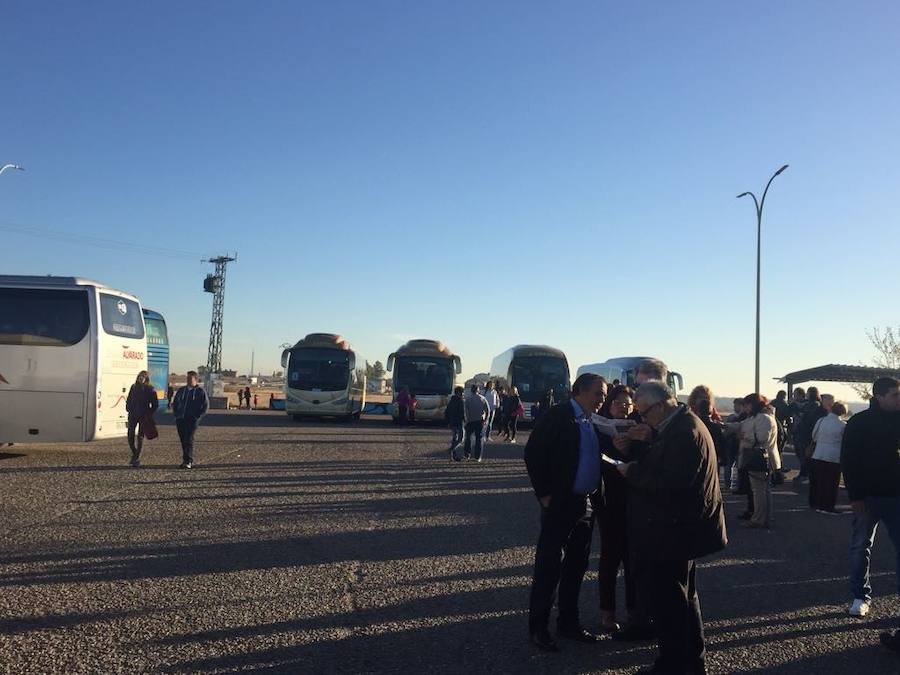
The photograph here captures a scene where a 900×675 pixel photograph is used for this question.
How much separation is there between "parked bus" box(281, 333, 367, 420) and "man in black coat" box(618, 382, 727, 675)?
28.7 meters

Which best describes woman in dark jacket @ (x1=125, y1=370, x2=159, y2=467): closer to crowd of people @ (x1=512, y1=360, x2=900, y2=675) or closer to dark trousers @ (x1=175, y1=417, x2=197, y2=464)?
dark trousers @ (x1=175, y1=417, x2=197, y2=464)

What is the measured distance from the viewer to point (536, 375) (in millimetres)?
33094

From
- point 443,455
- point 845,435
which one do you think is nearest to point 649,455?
point 845,435

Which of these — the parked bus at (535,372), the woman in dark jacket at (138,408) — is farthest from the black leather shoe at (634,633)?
the parked bus at (535,372)

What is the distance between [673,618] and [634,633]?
3.20 feet

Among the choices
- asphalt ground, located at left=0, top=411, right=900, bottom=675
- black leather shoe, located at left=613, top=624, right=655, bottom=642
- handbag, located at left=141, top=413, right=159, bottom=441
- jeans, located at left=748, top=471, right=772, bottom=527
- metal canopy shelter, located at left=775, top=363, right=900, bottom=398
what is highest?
metal canopy shelter, located at left=775, top=363, right=900, bottom=398

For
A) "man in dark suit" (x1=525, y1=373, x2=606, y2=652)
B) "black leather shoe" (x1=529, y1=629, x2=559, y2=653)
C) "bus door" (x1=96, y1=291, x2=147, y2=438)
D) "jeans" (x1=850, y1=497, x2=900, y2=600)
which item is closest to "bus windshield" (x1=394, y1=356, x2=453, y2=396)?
"bus door" (x1=96, y1=291, x2=147, y2=438)

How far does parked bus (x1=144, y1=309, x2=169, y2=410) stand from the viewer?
1106 inches

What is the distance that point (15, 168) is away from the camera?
2755 cm

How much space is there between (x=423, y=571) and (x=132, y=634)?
2.77 metres

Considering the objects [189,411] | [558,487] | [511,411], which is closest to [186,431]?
[189,411]

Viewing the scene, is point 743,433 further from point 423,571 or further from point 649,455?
point 649,455

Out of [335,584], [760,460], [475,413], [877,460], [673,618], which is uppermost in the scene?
[877,460]

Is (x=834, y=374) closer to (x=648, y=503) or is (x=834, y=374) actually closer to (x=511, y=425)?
(x=511, y=425)
